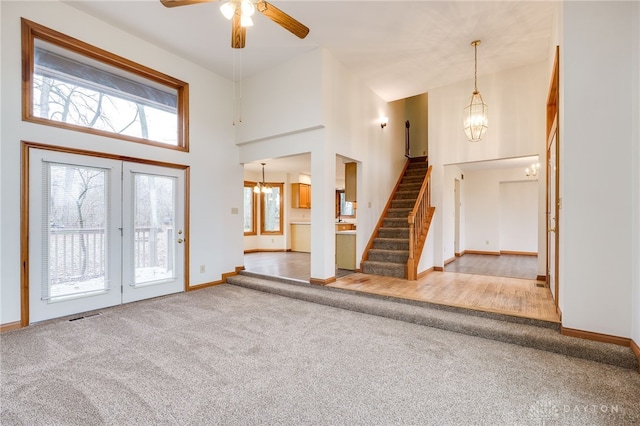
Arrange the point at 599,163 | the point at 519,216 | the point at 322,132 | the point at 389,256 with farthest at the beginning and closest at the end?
the point at 519,216, the point at 389,256, the point at 322,132, the point at 599,163

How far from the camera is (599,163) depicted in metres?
2.60

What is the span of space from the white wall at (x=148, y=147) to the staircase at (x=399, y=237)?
2.67 m

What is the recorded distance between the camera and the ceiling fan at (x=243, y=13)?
2344mm

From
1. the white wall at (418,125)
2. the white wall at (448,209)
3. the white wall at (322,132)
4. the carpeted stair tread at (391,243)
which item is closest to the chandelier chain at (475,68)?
the white wall at (448,209)

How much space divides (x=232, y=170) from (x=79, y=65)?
2.56 meters

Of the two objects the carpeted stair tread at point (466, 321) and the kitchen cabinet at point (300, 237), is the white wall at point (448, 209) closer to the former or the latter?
the carpeted stair tread at point (466, 321)

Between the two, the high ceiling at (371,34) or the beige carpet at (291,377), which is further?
the high ceiling at (371,34)

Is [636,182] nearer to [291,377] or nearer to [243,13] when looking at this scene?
[291,377]

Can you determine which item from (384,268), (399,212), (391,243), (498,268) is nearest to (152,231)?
(384,268)

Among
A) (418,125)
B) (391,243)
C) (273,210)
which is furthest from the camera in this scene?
(273,210)

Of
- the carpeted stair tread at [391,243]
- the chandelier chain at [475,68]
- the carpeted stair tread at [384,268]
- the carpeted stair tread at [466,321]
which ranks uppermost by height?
the chandelier chain at [475,68]

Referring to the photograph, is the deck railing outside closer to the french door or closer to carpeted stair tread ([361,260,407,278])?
the french door

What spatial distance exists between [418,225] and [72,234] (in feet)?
16.6

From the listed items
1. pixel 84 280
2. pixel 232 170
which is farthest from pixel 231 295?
pixel 232 170
